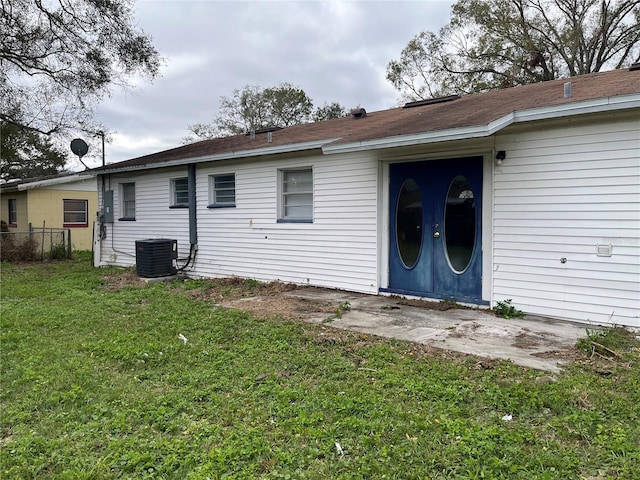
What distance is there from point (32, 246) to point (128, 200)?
431 cm

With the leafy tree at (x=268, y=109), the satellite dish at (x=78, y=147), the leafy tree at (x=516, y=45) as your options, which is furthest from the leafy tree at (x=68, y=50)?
the leafy tree at (x=268, y=109)

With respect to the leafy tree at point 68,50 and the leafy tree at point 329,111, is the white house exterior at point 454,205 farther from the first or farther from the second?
the leafy tree at point 329,111

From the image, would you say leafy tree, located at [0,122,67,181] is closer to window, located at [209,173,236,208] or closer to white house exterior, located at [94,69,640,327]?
window, located at [209,173,236,208]

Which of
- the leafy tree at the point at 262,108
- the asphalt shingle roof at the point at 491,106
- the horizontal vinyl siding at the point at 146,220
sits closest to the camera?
the asphalt shingle roof at the point at 491,106

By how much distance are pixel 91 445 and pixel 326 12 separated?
429 inches

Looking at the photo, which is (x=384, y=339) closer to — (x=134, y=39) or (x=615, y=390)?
(x=615, y=390)

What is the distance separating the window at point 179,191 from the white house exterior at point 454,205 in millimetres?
345

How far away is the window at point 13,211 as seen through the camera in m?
18.1

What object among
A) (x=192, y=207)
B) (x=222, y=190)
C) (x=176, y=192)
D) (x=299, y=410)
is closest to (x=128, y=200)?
(x=176, y=192)

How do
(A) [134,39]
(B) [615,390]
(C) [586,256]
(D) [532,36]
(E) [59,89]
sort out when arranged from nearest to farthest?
(B) [615,390], (C) [586,256], (A) [134,39], (E) [59,89], (D) [532,36]

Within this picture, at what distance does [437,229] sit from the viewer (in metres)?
6.67

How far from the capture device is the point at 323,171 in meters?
8.00

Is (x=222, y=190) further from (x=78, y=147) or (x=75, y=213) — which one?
(x=75, y=213)

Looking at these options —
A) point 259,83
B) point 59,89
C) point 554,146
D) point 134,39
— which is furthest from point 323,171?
point 259,83
